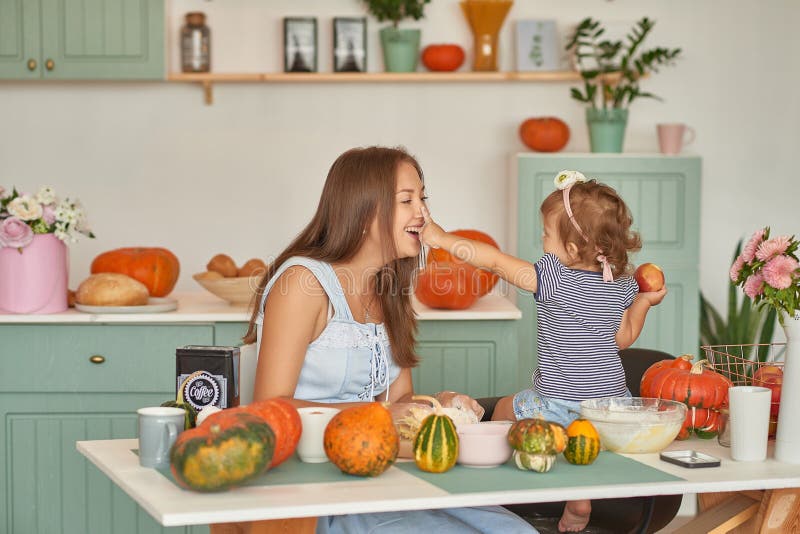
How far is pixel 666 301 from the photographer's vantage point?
4285 millimetres

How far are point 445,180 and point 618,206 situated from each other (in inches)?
88.4

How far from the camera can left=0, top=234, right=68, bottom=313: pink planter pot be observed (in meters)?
3.46

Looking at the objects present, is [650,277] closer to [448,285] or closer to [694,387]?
[694,387]

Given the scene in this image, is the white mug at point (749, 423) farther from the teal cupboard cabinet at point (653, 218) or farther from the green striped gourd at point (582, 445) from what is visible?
the teal cupboard cabinet at point (653, 218)

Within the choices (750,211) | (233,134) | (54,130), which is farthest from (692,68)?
(54,130)

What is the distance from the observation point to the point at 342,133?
4.59 meters

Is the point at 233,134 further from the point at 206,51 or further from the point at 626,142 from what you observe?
the point at 626,142

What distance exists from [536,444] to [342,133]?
298cm

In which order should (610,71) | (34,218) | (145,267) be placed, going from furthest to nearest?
(610,71) → (145,267) → (34,218)

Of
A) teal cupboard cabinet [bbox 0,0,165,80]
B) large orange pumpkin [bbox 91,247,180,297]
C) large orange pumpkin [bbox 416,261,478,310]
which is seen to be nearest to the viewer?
large orange pumpkin [bbox 416,261,478,310]

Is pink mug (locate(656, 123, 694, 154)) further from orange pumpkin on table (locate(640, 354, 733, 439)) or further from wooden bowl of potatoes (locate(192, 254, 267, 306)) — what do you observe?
orange pumpkin on table (locate(640, 354, 733, 439))

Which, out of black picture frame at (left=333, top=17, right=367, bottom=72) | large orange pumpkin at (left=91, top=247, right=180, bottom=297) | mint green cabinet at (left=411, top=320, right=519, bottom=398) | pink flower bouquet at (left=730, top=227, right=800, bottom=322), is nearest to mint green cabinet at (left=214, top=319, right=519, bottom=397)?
mint green cabinet at (left=411, top=320, right=519, bottom=398)

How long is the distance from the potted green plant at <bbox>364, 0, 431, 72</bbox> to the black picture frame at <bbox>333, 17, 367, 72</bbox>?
0.09 meters

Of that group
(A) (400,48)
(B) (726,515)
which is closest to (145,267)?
(A) (400,48)
